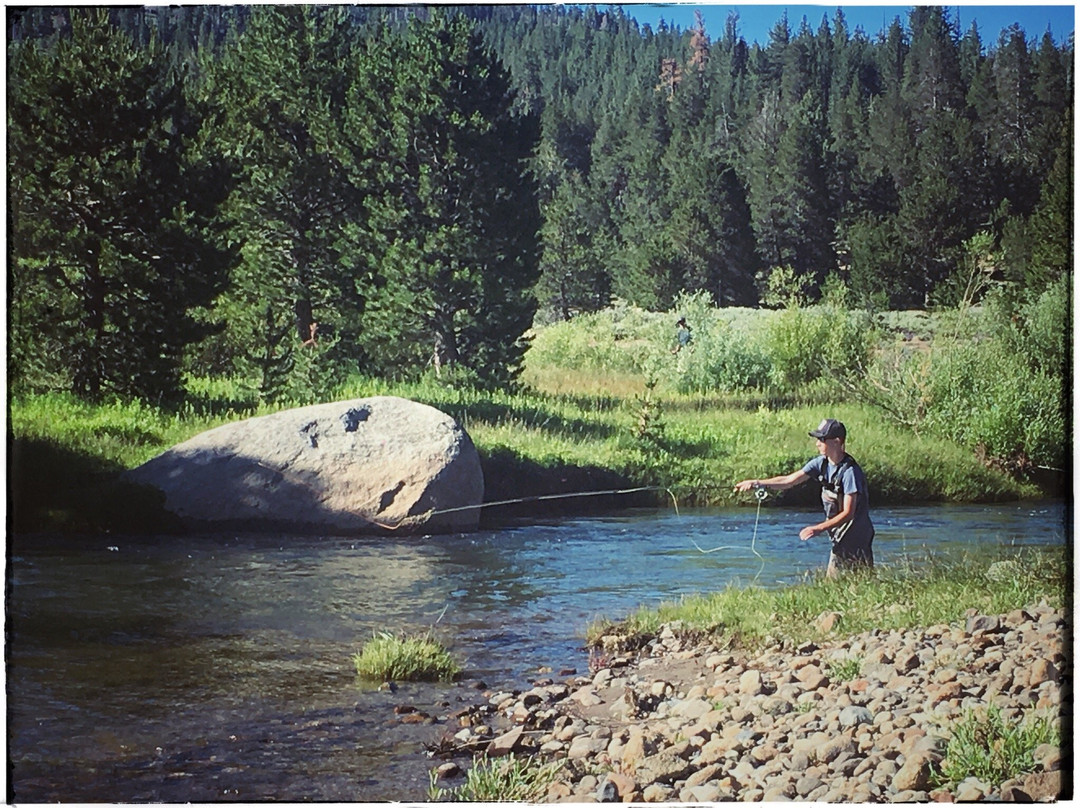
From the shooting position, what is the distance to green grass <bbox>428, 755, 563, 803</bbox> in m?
4.41

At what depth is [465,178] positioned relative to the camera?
5453 millimetres

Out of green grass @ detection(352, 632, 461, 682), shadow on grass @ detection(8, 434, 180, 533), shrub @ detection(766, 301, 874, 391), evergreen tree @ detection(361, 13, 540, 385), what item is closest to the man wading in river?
shrub @ detection(766, 301, 874, 391)

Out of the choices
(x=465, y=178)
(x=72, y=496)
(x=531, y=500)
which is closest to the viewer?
(x=72, y=496)

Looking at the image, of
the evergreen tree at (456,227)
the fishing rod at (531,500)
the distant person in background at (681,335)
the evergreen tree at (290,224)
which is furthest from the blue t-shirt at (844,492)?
the evergreen tree at (290,224)

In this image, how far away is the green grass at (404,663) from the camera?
4.78 meters

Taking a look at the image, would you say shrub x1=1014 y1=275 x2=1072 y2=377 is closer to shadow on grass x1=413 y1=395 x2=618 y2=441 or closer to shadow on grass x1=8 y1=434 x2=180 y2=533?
shadow on grass x1=413 y1=395 x2=618 y2=441

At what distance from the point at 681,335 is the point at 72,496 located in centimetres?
259

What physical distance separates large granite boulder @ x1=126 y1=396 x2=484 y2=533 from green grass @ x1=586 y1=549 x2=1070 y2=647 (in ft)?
2.88

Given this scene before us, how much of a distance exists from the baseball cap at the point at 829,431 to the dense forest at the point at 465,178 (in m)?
0.60

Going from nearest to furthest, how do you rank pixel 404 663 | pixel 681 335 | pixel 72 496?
pixel 404 663 → pixel 72 496 → pixel 681 335

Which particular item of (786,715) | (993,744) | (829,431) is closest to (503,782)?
(786,715)

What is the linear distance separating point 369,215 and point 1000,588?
2939 millimetres

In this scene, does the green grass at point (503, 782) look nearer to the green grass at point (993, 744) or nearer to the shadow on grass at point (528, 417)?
the green grass at point (993, 744)

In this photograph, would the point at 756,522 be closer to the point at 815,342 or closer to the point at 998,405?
the point at 815,342
